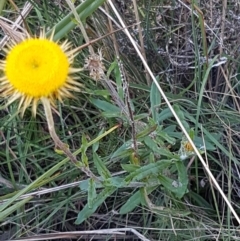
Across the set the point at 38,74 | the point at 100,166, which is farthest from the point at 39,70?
the point at 100,166

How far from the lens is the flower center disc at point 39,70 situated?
0.54 meters

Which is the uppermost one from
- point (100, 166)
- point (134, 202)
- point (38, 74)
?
point (38, 74)

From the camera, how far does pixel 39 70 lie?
539mm

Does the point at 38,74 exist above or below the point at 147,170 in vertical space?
above

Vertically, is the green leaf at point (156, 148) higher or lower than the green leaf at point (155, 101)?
lower

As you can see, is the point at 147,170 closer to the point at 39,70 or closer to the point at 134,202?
the point at 134,202

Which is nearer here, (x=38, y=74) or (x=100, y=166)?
(x=38, y=74)

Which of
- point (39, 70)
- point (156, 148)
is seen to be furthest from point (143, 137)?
point (39, 70)

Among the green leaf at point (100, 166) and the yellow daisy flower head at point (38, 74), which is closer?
the yellow daisy flower head at point (38, 74)

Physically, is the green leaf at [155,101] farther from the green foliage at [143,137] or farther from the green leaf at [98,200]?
the green leaf at [98,200]

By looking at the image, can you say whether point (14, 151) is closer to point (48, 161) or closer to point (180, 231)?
point (48, 161)

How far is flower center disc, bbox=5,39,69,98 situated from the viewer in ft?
1.76

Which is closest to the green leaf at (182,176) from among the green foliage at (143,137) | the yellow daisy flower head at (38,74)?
the green foliage at (143,137)

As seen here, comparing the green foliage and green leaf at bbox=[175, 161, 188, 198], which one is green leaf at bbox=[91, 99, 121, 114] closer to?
the green foliage
